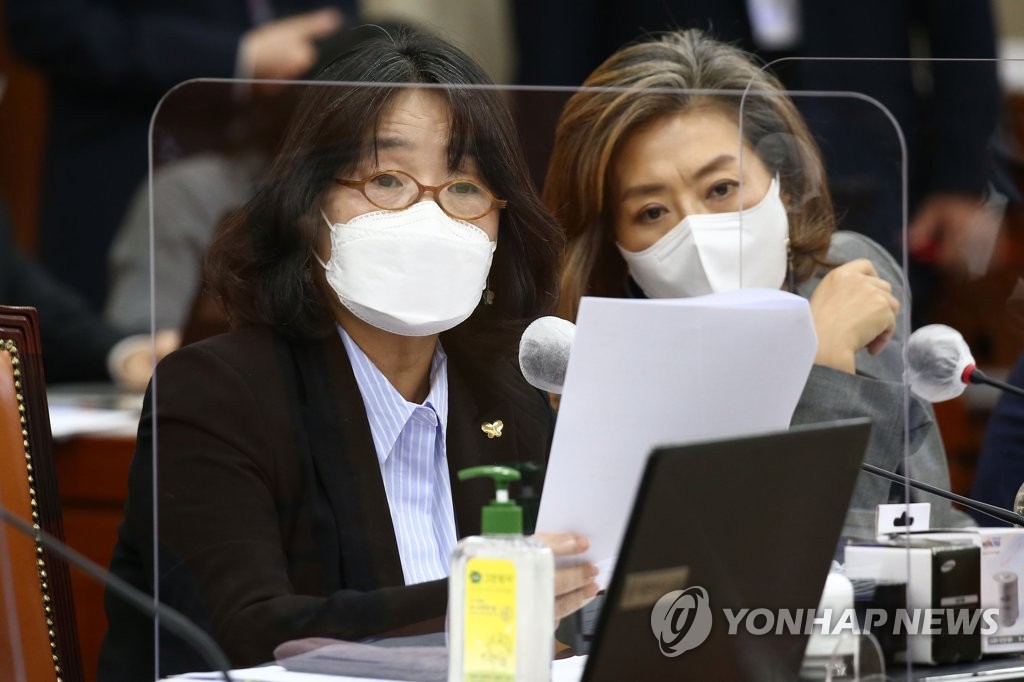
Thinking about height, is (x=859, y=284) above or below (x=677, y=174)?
below

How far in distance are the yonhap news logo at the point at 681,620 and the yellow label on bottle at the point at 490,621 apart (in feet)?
0.32

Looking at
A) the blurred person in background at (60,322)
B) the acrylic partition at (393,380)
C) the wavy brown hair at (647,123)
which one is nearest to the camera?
Answer: the acrylic partition at (393,380)

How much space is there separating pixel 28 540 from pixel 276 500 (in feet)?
1.06

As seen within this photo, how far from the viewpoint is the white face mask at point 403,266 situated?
1.19m

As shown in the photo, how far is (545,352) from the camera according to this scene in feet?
4.02

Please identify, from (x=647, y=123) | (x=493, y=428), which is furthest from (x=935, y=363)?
(x=493, y=428)

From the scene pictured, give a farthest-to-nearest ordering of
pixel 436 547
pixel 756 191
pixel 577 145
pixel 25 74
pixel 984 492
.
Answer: pixel 25 74
pixel 984 492
pixel 756 191
pixel 577 145
pixel 436 547

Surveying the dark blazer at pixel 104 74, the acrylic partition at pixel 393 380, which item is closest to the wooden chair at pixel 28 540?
the acrylic partition at pixel 393 380

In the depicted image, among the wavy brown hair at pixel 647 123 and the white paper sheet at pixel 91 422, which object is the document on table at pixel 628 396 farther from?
the white paper sheet at pixel 91 422

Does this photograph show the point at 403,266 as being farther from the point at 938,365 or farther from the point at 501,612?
the point at 938,365

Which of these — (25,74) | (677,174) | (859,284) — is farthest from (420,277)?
(25,74)

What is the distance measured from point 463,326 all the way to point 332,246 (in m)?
0.12

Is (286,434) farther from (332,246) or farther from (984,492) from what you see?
(984,492)

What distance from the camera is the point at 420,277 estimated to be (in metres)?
1.19
